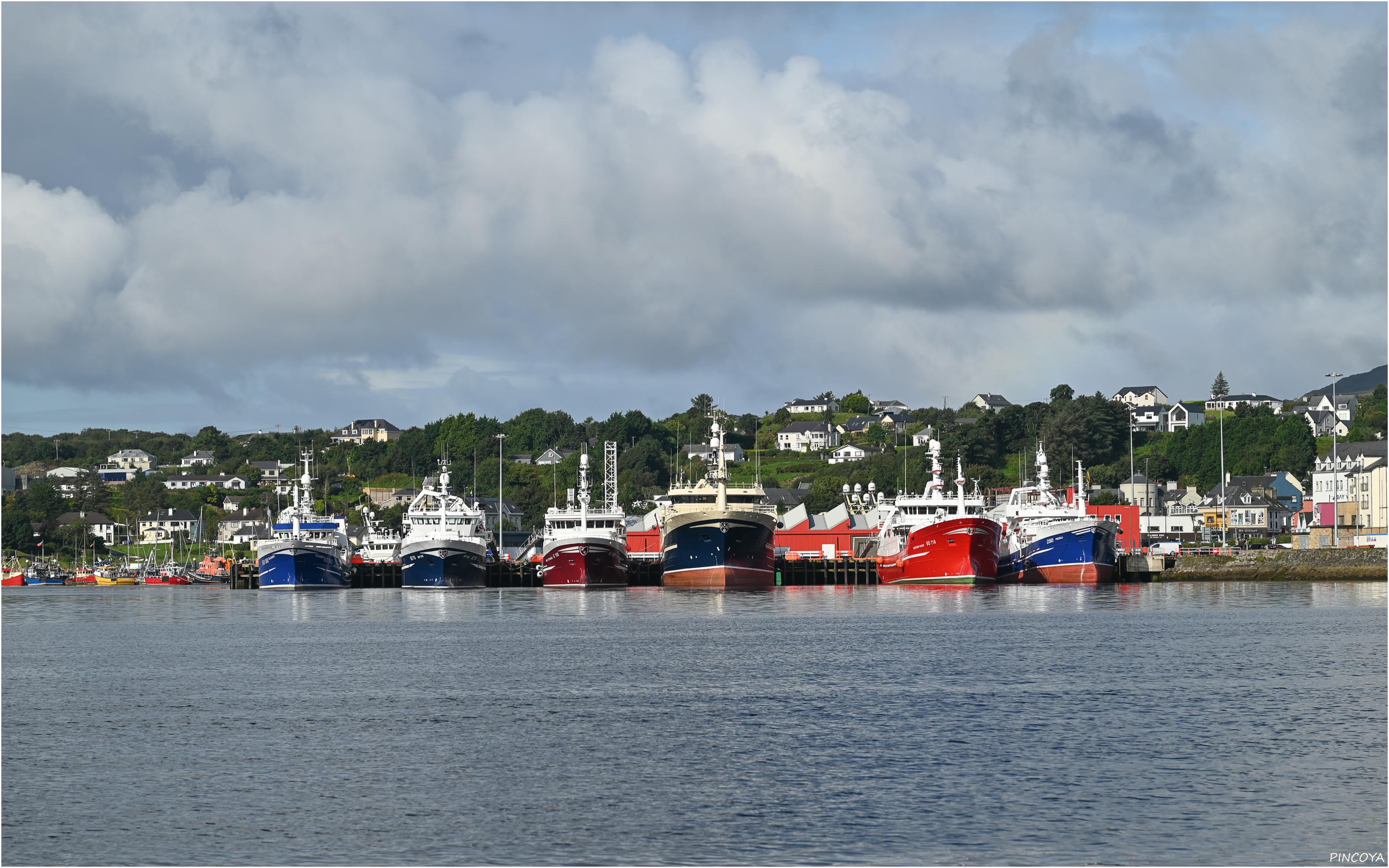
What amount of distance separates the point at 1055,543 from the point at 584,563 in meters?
35.0

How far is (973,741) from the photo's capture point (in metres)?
35.9

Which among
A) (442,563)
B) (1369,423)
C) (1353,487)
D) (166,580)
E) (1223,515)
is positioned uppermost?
A: (1369,423)

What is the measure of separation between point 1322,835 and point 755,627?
4314cm

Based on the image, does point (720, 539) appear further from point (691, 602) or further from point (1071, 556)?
point (1071, 556)

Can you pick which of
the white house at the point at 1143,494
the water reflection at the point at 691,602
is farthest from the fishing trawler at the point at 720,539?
the white house at the point at 1143,494

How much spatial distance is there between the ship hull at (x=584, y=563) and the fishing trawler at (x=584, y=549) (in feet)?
0.11

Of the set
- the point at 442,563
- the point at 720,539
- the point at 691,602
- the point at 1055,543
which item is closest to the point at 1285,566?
the point at 1055,543

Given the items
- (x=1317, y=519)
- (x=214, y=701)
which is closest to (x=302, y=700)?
(x=214, y=701)

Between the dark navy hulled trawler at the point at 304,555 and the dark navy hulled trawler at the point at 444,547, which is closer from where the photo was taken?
the dark navy hulled trawler at the point at 444,547

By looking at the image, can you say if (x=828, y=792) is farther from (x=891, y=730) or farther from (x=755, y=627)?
(x=755, y=627)

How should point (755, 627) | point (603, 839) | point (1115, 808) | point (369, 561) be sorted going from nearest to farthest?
point (603, 839)
point (1115, 808)
point (755, 627)
point (369, 561)

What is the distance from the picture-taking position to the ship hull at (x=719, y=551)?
10269 centimetres

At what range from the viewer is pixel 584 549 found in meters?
112

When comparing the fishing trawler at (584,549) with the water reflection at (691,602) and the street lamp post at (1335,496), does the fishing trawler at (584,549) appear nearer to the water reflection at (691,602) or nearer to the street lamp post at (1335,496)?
the water reflection at (691,602)
